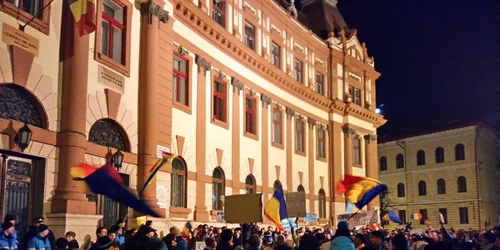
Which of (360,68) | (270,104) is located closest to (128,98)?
(270,104)

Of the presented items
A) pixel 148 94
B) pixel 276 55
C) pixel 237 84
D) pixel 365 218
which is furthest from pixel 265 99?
pixel 148 94

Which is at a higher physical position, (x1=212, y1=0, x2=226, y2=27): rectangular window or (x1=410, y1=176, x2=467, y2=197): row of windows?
(x1=212, y1=0, x2=226, y2=27): rectangular window

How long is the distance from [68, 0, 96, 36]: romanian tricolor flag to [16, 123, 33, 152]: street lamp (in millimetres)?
2769

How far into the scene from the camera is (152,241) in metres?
9.55

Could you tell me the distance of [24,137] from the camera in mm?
14500

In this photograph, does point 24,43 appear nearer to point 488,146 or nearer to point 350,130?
point 350,130

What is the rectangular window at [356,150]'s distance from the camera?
4000cm

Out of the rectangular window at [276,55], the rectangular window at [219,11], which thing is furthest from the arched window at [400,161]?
the rectangular window at [219,11]

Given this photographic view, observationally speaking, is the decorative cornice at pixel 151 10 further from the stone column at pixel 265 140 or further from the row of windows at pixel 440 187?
the row of windows at pixel 440 187

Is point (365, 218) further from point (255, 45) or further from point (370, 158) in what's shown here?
point (370, 158)

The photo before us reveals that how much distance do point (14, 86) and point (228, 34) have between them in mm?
12955

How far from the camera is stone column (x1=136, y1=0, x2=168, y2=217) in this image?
62.9ft

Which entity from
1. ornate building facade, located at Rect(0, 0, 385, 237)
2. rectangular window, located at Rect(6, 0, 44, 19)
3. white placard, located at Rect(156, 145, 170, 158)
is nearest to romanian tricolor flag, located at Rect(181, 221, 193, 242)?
ornate building facade, located at Rect(0, 0, 385, 237)

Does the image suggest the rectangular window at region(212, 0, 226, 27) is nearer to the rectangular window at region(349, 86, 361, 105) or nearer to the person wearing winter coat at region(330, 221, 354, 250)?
the rectangular window at region(349, 86, 361, 105)
